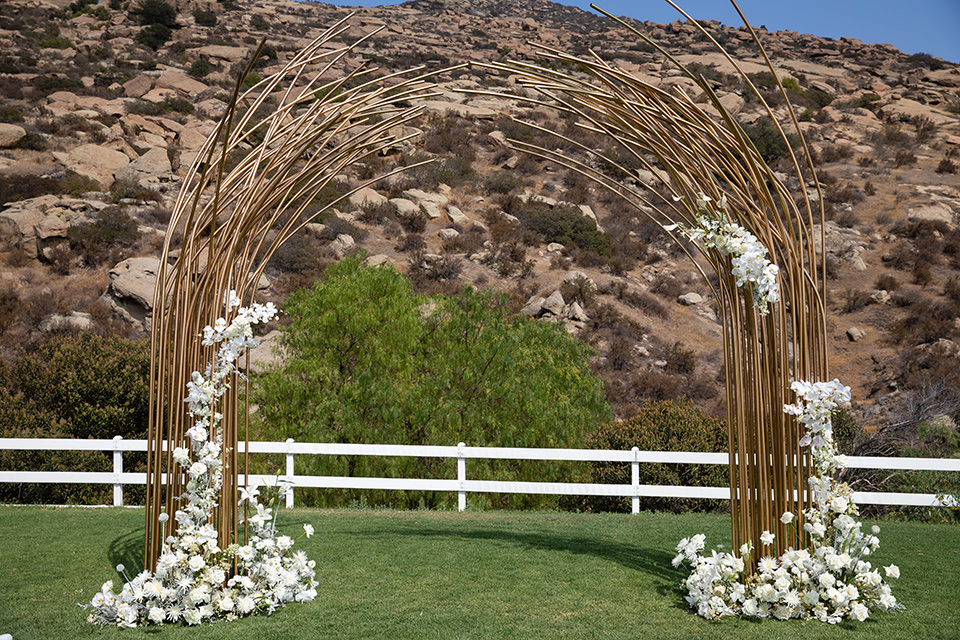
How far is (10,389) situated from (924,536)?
1340 centimetres

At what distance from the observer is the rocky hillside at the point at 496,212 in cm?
2020

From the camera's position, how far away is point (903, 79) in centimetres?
4306

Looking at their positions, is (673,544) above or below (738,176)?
below

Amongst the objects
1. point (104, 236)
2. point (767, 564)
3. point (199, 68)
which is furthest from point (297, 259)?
point (199, 68)

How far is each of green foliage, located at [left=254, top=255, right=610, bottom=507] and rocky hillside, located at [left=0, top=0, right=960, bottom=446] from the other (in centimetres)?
490

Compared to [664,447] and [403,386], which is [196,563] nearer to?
[403,386]

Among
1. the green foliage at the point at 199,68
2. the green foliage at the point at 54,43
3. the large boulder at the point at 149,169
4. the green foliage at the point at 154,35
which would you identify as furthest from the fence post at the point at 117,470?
the green foliage at the point at 154,35

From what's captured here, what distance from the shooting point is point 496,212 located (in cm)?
2714

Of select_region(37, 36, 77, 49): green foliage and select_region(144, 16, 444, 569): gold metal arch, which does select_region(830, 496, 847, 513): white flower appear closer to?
select_region(144, 16, 444, 569): gold metal arch

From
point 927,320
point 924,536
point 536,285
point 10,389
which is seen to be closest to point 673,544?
point 924,536

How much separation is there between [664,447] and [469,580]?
18.5 ft

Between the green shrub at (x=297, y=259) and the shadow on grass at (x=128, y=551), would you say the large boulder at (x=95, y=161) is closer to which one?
the green shrub at (x=297, y=259)

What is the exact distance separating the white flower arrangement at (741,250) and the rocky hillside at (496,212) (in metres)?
8.09

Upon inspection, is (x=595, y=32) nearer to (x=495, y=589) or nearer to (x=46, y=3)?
(x=46, y=3)
